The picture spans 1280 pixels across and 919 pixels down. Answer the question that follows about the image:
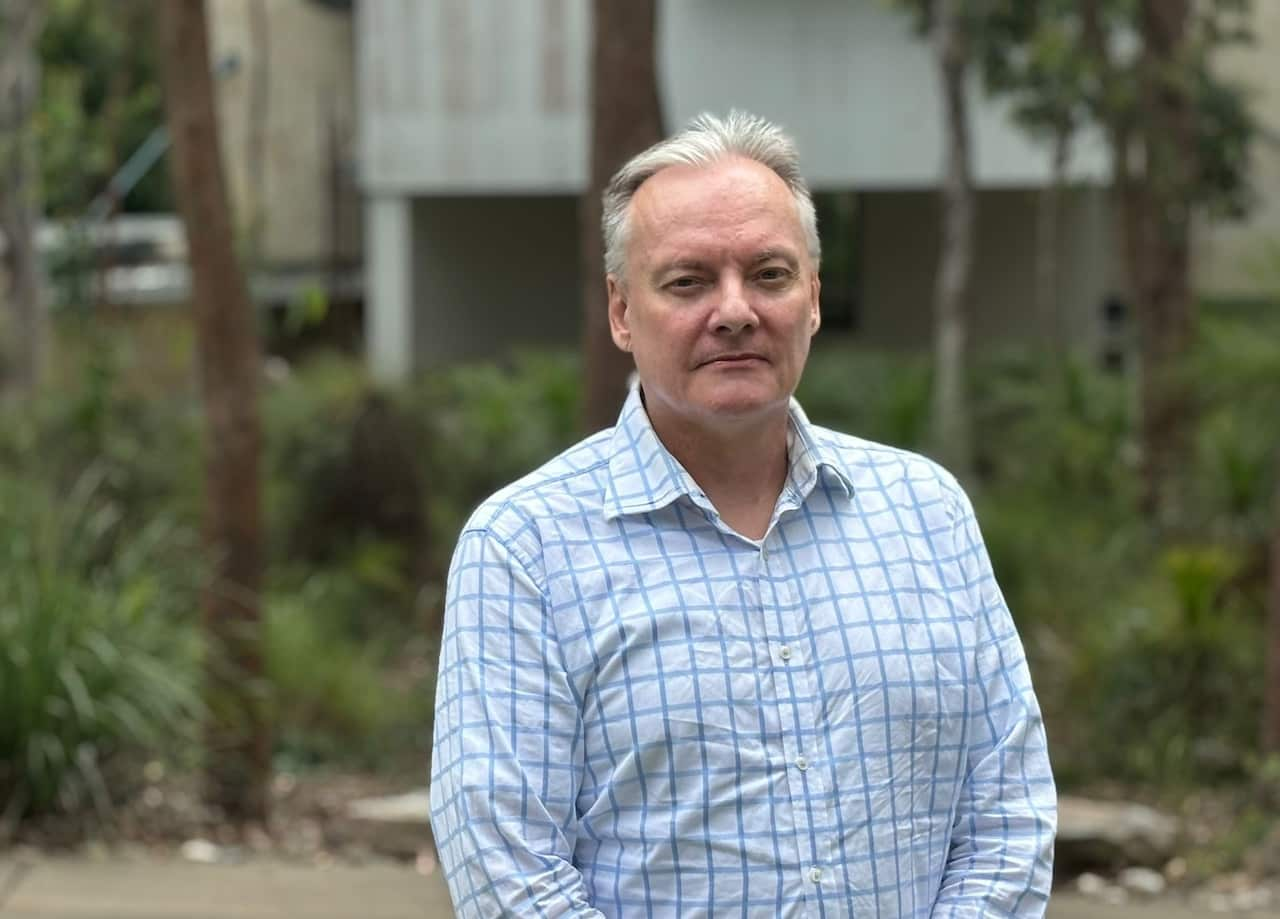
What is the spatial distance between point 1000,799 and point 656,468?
622 mm

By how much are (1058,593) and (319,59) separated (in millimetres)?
18538

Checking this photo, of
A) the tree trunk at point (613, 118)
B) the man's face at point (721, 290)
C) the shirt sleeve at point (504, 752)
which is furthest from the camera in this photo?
the tree trunk at point (613, 118)

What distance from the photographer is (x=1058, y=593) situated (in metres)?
13.0

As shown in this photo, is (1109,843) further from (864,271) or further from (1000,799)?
(864,271)

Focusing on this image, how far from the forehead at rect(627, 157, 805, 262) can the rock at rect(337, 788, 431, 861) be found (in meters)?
6.02

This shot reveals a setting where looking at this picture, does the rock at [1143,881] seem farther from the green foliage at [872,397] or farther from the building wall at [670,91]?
the building wall at [670,91]

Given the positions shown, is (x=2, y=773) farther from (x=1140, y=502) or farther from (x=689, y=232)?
(x=1140, y=502)

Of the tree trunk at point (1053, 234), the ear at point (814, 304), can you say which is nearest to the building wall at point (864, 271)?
the tree trunk at point (1053, 234)

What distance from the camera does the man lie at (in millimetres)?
2469

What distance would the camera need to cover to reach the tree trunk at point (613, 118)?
7.31 m

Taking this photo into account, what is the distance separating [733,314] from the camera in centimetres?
252

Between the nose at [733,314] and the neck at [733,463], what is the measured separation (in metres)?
0.16

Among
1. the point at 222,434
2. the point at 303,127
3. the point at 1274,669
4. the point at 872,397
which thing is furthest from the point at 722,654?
the point at 303,127

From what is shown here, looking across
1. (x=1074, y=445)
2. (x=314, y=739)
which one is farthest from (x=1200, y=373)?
(x=314, y=739)
